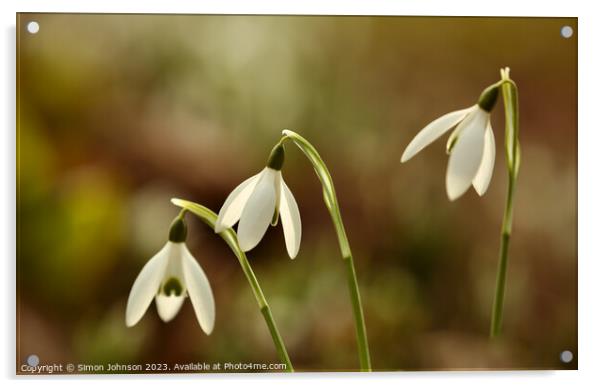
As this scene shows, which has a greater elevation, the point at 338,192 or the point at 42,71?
the point at 42,71

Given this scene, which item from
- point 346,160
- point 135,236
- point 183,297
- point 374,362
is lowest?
point 374,362

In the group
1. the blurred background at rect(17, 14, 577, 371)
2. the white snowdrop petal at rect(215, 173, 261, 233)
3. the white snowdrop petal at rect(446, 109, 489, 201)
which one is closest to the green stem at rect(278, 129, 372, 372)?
the blurred background at rect(17, 14, 577, 371)

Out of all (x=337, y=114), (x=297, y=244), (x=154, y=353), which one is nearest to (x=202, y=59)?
(x=337, y=114)

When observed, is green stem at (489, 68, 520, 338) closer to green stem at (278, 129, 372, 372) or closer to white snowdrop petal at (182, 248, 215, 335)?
green stem at (278, 129, 372, 372)

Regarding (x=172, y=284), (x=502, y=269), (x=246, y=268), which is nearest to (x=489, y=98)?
(x=502, y=269)

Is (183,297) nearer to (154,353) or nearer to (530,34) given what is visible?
(154,353)

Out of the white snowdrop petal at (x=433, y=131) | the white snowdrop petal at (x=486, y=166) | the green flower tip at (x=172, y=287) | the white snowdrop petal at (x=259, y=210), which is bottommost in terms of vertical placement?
the green flower tip at (x=172, y=287)

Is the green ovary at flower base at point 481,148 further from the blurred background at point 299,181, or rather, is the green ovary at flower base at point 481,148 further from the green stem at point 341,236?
the green stem at point 341,236

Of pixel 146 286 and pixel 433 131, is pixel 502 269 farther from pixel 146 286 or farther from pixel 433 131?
pixel 146 286

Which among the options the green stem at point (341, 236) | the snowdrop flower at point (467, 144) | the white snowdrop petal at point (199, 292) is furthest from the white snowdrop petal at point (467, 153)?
the white snowdrop petal at point (199, 292)
